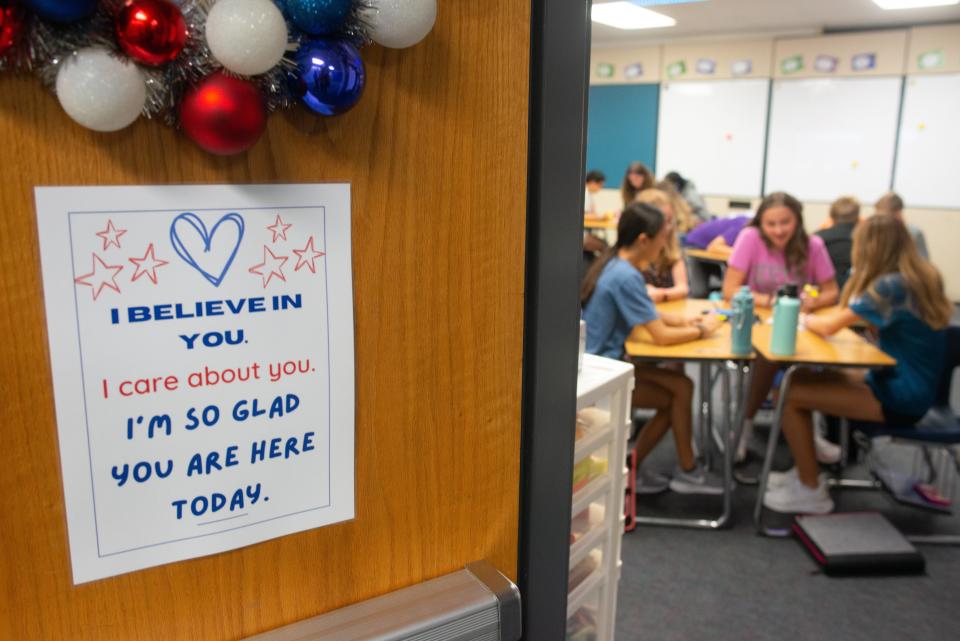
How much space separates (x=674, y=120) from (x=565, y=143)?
799 centimetres

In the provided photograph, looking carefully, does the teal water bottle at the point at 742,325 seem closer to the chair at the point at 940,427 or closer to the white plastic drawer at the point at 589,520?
the chair at the point at 940,427

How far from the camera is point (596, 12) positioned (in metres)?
3.87

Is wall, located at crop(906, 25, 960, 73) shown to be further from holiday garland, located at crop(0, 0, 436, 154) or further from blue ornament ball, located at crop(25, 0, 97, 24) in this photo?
blue ornament ball, located at crop(25, 0, 97, 24)

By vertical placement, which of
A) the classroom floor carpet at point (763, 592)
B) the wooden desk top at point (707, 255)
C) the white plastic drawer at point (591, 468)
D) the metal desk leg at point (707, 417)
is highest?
the white plastic drawer at point (591, 468)

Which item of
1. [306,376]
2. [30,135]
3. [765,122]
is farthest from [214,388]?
[765,122]

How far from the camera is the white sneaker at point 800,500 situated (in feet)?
10.0

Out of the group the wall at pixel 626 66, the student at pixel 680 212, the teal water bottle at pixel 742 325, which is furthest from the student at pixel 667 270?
the wall at pixel 626 66

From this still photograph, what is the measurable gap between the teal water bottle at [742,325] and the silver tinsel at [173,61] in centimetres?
249

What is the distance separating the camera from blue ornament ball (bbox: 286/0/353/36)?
17.9 inches

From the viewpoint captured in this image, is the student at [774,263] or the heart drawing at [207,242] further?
the student at [774,263]

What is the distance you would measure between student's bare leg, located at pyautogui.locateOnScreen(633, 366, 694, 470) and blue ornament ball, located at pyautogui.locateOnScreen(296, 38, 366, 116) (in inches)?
108

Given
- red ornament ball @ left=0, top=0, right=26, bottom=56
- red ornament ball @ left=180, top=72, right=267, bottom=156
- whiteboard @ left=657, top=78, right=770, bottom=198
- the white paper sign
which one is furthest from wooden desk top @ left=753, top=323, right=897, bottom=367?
whiteboard @ left=657, top=78, right=770, bottom=198

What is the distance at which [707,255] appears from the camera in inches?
184

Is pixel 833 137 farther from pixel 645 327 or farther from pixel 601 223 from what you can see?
pixel 645 327
